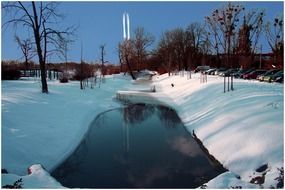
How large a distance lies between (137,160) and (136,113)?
10.7 meters

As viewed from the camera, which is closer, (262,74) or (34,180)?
(34,180)

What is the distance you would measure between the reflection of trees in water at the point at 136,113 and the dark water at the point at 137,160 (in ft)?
5.28

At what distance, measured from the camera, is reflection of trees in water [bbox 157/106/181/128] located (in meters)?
18.5

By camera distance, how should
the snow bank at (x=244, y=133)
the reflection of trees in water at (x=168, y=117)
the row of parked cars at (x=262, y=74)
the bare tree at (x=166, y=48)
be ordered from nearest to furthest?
the snow bank at (x=244, y=133) < the reflection of trees in water at (x=168, y=117) < the row of parked cars at (x=262, y=74) < the bare tree at (x=166, y=48)

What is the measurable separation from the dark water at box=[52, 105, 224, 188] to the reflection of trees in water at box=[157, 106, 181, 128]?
1.01 feet

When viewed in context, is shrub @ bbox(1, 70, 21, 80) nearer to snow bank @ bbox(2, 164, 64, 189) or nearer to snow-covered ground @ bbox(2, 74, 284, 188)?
snow-covered ground @ bbox(2, 74, 284, 188)

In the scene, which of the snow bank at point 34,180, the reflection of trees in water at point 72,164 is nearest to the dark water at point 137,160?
the reflection of trees in water at point 72,164

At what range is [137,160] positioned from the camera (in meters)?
11.5

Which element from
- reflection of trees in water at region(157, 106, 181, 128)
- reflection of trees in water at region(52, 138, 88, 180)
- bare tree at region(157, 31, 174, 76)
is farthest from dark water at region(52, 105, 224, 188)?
bare tree at region(157, 31, 174, 76)

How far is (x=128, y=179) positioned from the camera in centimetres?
973

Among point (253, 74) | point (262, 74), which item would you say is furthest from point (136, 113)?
point (253, 74)

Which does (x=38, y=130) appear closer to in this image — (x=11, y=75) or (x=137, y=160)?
(x=137, y=160)

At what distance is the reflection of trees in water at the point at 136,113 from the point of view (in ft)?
65.2

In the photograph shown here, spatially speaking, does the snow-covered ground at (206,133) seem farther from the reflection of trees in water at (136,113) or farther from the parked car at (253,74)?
the parked car at (253,74)
